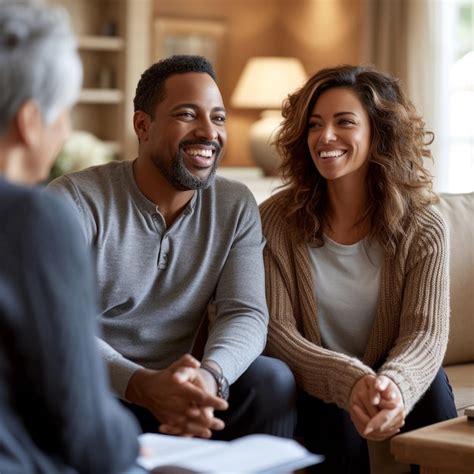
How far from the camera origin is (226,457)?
1393 mm

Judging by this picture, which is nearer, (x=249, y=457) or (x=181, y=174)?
(x=249, y=457)

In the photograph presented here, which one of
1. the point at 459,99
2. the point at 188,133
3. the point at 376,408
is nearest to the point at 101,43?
the point at 459,99

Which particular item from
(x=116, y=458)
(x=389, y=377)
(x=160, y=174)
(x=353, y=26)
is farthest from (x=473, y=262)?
(x=353, y=26)

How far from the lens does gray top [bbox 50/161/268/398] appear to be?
2.41 meters

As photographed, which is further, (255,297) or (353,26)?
(353,26)

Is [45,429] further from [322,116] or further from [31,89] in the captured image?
[322,116]

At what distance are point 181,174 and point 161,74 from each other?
273 millimetres

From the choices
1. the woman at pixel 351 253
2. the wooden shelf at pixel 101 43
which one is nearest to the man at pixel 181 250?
the woman at pixel 351 253

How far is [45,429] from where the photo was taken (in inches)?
48.3

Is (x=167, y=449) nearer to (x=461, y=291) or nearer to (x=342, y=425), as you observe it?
(x=342, y=425)

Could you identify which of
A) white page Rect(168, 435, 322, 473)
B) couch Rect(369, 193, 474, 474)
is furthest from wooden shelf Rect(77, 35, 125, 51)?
white page Rect(168, 435, 322, 473)

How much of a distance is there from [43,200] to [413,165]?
1.79 meters

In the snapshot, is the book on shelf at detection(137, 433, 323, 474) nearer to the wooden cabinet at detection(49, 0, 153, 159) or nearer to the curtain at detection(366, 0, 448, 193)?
the curtain at detection(366, 0, 448, 193)

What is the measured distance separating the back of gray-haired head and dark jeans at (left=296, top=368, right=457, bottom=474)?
1.40 metres
